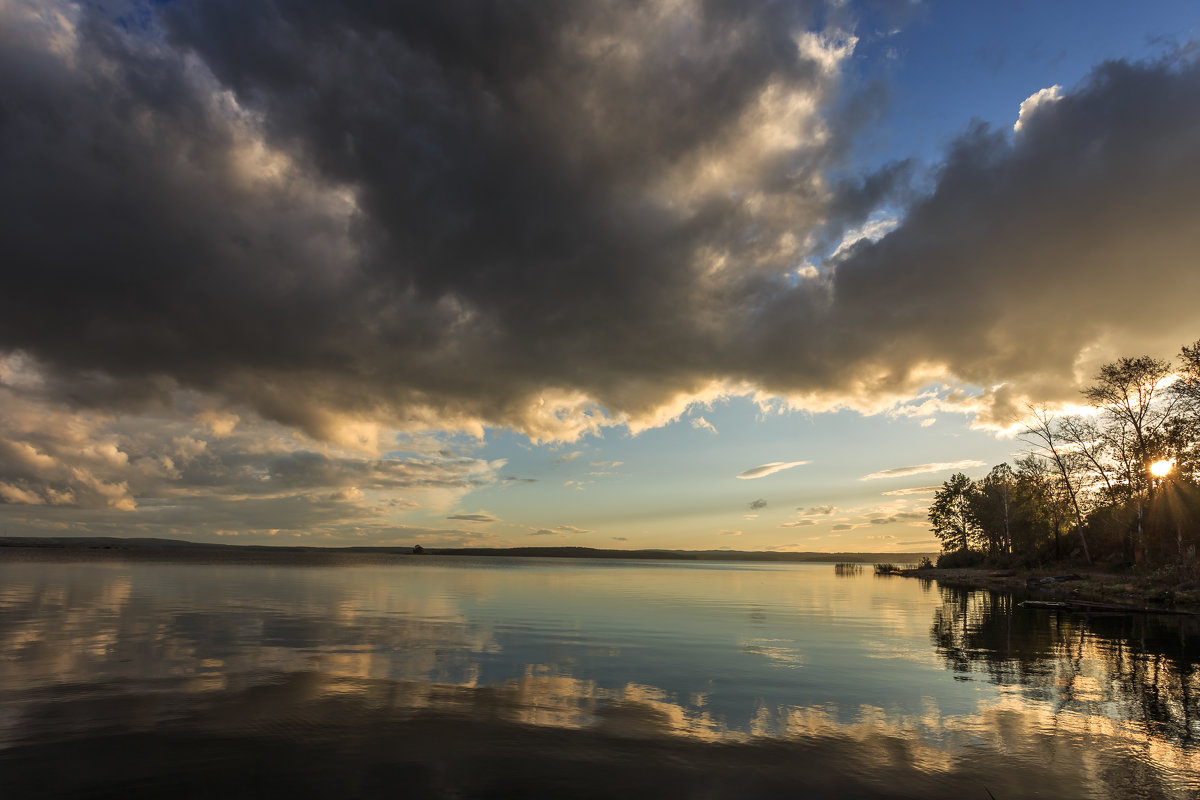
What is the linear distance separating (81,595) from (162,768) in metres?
40.6

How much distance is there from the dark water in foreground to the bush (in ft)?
343

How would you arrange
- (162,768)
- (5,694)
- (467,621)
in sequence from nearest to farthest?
(162,768) < (5,694) < (467,621)

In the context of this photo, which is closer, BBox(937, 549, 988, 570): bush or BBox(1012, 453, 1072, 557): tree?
BBox(1012, 453, 1072, 557): tree

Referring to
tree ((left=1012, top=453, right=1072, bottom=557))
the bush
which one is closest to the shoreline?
tree ((left=1012, top=453, right=1072, bottom=557))

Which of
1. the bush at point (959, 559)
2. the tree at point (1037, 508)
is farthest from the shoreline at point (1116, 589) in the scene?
the bush at point (959, 559)

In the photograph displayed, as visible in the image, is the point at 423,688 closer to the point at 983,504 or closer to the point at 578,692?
the point at 578,692

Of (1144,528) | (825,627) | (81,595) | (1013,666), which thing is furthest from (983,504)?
(81,595)

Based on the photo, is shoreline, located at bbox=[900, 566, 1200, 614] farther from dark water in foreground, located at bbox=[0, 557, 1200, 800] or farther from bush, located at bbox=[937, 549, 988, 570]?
bush, located at bbox=[937, 549, 988, 570]

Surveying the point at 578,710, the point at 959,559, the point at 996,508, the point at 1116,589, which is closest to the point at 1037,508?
the point at 996,508

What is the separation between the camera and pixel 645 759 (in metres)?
11.5

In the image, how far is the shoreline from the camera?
4178 centimetres

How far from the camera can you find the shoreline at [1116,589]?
4178 cm

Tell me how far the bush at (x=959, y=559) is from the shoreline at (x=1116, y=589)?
42246 millimetres

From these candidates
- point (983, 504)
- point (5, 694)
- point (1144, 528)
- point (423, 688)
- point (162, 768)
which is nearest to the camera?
point (162, 768)
